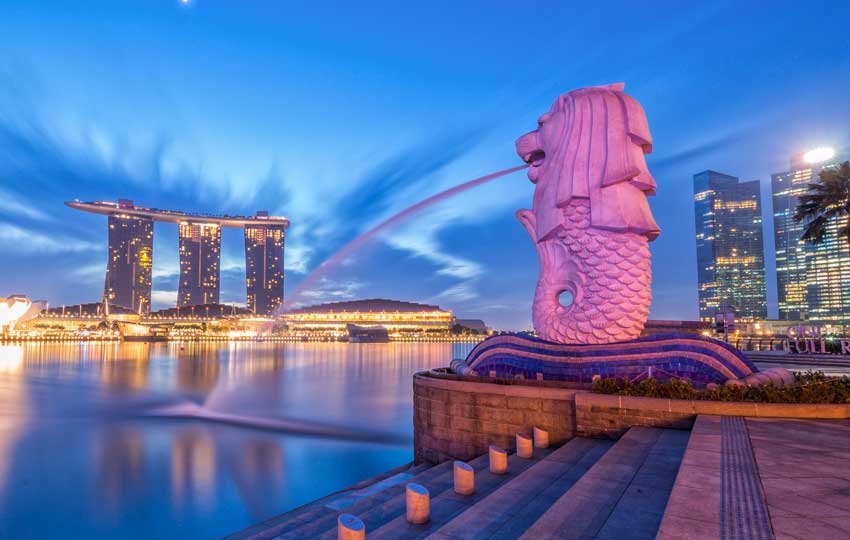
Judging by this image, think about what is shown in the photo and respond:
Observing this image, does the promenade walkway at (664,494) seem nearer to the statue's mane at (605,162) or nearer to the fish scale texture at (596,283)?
the fish scale texture at (596,283)

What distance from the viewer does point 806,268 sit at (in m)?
144

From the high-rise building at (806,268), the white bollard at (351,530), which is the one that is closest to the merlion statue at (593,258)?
the white bollard at (351,530)

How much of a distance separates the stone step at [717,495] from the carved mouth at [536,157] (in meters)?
12.1

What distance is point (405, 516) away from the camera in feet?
24.9

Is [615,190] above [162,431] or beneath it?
above

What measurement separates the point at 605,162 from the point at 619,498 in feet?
39.6

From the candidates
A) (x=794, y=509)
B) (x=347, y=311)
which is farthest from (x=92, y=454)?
(x=347, y=311)

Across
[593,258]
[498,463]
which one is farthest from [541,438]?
[593,258]

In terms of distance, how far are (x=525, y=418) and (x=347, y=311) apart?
18903cm

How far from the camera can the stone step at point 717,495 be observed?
4.55 m

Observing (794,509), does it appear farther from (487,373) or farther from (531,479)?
(487,373)

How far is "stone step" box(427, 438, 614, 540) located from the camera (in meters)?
6.09

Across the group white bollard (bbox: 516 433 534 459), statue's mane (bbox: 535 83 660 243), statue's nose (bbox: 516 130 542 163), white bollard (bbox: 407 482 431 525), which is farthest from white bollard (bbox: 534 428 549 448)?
statue's nose (bbox: 516 130 542 163)

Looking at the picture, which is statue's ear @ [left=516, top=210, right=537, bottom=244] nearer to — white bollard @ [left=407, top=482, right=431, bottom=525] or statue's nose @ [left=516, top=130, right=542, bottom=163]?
statue's nose @ [left=516, top=130, right=542, bottom=163]
